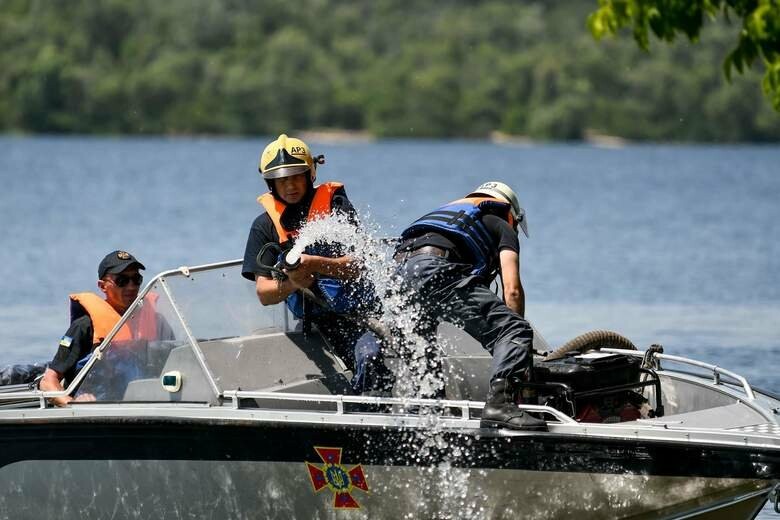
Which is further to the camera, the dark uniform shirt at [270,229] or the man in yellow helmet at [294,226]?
the dark uniform shirt at [270,229]

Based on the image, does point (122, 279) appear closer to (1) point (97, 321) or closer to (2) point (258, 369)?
(1) point (97, 321)

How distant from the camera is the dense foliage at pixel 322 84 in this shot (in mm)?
87875

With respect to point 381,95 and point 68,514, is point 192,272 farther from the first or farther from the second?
point 381,95

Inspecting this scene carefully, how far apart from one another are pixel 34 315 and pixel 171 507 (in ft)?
34.2

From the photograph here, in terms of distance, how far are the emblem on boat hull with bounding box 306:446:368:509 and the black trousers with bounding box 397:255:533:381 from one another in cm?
86

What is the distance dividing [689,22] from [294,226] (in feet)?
8.25

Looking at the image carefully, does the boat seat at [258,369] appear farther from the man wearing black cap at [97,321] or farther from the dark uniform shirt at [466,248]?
the dark uniform shirt at [466,248]

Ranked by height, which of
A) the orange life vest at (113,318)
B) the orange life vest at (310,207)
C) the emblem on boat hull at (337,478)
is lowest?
the emblem on boat hull at (337,478)

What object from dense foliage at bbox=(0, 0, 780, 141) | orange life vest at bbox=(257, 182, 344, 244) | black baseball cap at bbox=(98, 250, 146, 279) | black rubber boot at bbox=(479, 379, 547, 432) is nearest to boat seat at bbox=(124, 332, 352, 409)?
orange life vest at bbox=(257, 182, 344, 244)

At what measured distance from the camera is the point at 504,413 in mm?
7348

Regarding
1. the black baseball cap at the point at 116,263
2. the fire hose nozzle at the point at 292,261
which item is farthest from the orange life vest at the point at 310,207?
the black baseball cap at the point at 116,263

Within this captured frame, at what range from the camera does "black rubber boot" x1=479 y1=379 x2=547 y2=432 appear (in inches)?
287

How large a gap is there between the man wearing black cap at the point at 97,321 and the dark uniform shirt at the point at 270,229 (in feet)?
1.84

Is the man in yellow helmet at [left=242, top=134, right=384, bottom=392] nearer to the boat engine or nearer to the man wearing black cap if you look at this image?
the man wearing black cap
